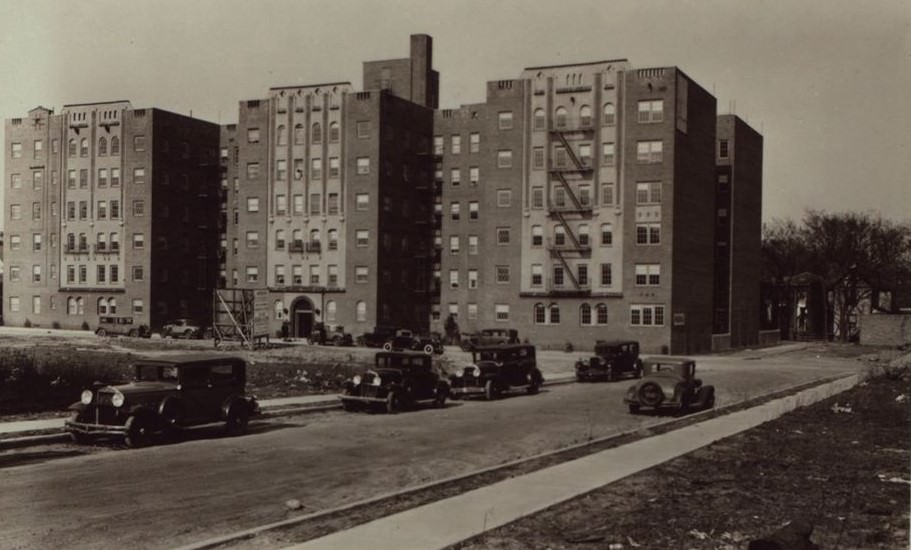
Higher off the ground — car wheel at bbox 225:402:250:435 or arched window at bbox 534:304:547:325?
arched window at bbox 534:304:547:325

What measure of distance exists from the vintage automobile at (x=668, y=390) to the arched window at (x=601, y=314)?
37.9 meters

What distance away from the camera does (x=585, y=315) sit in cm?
6431

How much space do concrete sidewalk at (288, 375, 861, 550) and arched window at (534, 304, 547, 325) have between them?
45720mm

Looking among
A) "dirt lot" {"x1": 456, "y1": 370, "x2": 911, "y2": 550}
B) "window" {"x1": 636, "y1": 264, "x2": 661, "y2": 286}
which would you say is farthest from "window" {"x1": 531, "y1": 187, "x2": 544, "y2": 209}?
"dirt lot" {"x1": 456, "y1": 370, "x2": 911, "y2": 550}

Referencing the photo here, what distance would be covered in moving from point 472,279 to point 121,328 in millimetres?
30172

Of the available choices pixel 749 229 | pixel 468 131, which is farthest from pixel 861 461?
pixel 749 229

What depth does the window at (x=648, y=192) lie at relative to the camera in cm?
6309

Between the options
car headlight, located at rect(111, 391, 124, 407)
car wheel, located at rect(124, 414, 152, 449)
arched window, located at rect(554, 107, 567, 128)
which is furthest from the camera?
arched window, located at rect(554, 107, 567, 128)

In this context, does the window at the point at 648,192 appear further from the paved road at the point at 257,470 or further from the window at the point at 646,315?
the paved road at the point at 257,470

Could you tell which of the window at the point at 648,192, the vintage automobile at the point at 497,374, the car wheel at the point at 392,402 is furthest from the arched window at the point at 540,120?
the car wheel at the point at 392,402

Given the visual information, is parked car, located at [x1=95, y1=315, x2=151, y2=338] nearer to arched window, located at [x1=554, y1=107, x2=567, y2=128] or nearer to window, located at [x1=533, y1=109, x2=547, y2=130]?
window, located at [x1=533, y1=109, x2=547, y2=130]

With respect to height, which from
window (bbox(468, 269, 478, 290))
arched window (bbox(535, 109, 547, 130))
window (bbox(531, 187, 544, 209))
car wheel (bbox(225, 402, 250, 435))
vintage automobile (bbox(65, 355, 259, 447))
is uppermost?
arched window (bbox(535, 109, 547, 130))

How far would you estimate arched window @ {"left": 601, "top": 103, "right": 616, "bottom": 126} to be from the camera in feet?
212

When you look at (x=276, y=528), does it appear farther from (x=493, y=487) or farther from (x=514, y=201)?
(x=514, y=201)
